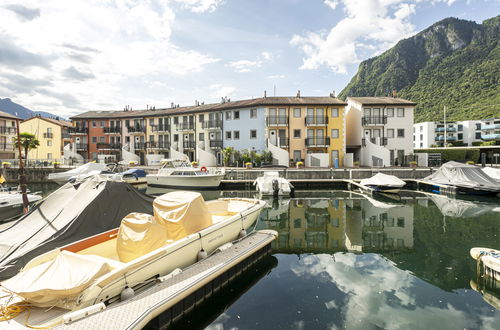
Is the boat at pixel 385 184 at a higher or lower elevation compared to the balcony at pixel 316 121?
lower

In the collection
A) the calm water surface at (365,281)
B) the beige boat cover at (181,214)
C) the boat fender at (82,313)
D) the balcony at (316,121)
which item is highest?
the balcony at (316,121)

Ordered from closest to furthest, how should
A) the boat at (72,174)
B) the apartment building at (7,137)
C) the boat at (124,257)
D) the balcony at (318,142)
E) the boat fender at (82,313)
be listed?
the boat fender at (82,313) → the boat at (124,257) → the boat at (72,174) → the balcony at (318,142) → the apartment building at (7,137)

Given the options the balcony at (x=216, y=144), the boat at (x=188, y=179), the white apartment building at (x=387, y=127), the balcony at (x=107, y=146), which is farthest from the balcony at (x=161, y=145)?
the white apartment building at (x=387, y=127)

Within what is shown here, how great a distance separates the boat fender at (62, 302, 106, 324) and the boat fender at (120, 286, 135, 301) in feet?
1.94

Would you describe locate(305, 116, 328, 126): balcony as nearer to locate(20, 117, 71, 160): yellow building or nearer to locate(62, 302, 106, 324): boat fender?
locate(62, 302, 106, 324): boat fender

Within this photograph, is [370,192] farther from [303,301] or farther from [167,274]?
[167,274]

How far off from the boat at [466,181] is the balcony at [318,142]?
15.5 metres

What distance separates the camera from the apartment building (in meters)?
49.6

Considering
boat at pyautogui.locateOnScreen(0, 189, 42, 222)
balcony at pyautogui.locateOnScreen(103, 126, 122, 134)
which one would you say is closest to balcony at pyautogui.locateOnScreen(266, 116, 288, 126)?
balcony at pyautogui.locateOnScreen(103, 126, 122, 134)

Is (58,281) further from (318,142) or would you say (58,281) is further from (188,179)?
(318,142)

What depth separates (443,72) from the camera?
104m

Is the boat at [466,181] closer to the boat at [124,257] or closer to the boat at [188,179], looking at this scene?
the boat at [188,179]

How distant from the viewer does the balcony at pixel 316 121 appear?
39.2 metres

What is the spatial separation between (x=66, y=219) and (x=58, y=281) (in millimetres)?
3607
